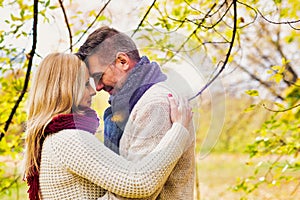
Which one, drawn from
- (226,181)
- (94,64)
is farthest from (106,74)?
(226,181)

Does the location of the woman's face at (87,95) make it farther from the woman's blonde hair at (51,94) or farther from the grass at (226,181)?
the grass at (226,181)

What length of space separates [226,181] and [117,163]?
652 centimetres

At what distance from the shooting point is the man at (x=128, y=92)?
1.26 metres

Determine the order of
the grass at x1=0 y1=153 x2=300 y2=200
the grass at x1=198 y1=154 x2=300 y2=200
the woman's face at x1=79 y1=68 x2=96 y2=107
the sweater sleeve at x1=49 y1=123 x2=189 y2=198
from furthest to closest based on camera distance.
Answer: the grass at x1=198 y1=154 x2=300 y2=200
the grass at x1=0 y1=153 x2=300 y2=200
the woman's face at x1=79 y1=68 x2=96 y2=107
the sweater sleeve at x1=49 y1=123 x2=189 y2=198

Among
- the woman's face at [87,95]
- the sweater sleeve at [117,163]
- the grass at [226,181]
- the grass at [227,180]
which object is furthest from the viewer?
the grass at [227,180]

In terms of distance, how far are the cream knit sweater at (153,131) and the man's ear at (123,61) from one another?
9cm

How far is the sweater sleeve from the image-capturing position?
1.23 meters

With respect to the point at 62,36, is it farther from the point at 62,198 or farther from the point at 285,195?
the point at 285,195

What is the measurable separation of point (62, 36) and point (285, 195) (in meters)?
4.29

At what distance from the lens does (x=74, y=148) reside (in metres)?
1.27

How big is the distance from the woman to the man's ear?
0.30 ft

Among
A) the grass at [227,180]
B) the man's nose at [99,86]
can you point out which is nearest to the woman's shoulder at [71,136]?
the man's nose at [99,86]

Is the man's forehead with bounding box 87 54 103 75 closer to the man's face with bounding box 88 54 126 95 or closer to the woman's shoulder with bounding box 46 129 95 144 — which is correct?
the man's face with bounding box 88 54 126 95

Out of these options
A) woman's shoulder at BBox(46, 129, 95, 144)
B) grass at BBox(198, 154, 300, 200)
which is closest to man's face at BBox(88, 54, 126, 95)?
woman's shoulder at BBox(46, 129, 95, 144)
